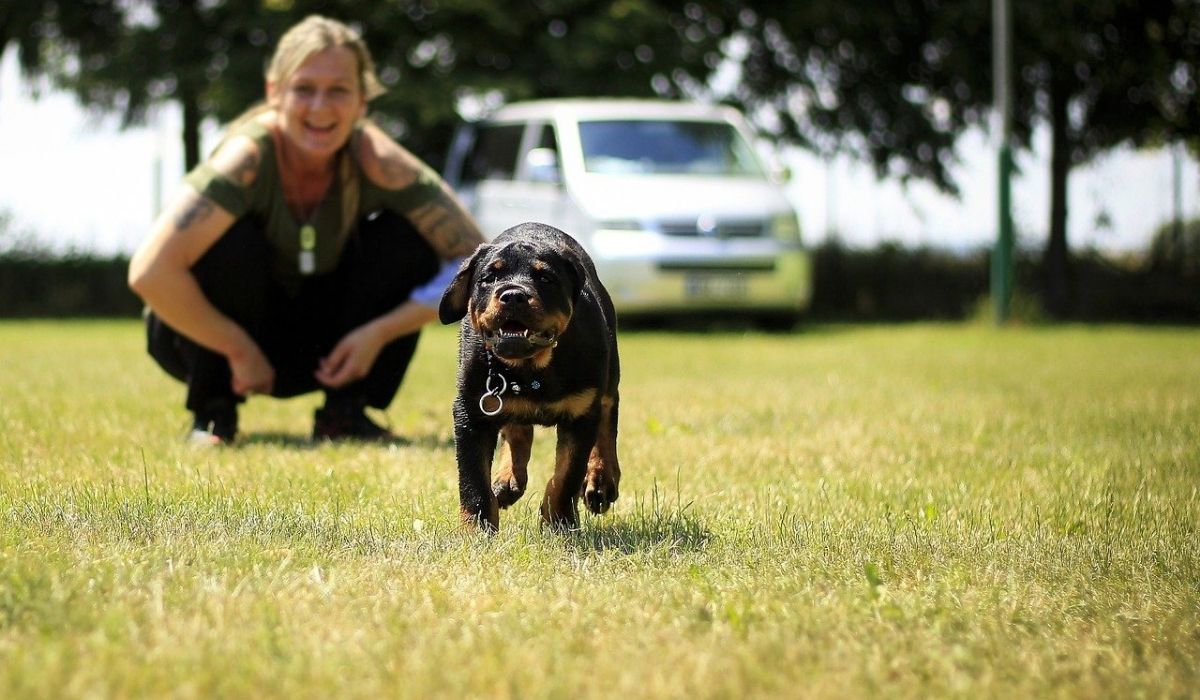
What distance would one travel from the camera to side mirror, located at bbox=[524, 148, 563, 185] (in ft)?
47.3

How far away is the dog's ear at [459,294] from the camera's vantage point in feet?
14.1

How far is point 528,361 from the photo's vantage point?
4164 millimetres

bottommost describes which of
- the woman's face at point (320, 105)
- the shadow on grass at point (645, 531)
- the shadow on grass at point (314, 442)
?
the shadow on grass at point (645, 531)

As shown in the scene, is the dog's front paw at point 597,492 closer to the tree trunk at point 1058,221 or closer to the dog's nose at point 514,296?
the dog's nose at point 514,296

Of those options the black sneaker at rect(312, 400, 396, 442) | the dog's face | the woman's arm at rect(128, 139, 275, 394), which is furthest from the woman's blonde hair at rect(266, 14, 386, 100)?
the dog's face

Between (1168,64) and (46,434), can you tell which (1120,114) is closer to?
(1168,64)

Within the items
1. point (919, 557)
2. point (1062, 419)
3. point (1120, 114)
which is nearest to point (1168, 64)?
point (1120, 114)

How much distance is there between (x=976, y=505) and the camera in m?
4.86

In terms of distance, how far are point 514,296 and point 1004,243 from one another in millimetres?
14218

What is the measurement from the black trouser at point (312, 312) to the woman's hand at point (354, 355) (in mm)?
162

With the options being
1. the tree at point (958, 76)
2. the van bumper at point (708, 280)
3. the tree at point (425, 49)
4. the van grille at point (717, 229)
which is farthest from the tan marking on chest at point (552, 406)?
the tree at point (958, 76)

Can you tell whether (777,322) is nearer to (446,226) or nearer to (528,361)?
(446,226)

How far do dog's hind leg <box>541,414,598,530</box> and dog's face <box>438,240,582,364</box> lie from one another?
0.25 meters

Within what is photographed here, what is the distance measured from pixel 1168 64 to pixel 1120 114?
931 millimetres
